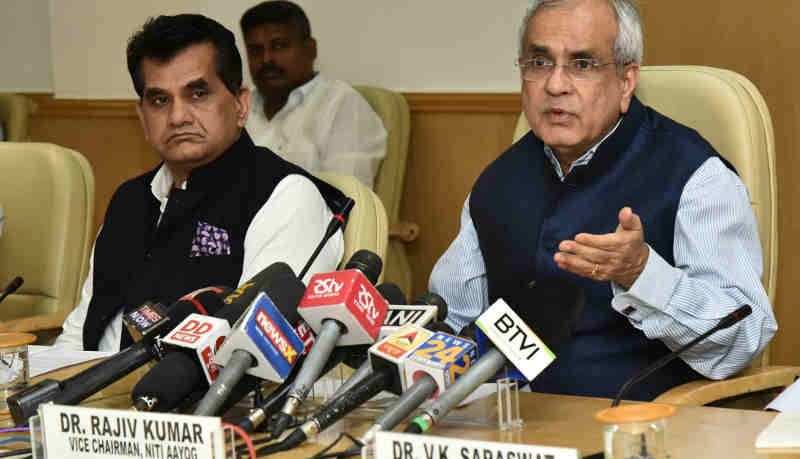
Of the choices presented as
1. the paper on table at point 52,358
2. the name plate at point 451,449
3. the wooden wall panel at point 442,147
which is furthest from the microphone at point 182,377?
the wooden wall panel at point 442,147

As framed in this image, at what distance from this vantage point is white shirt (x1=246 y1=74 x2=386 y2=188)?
15.1 feet

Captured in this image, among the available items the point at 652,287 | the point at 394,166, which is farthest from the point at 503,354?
the point at 394,166

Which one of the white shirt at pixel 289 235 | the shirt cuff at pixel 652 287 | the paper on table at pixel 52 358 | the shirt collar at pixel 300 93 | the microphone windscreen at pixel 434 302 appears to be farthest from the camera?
the shirt collar at pixel 300 93

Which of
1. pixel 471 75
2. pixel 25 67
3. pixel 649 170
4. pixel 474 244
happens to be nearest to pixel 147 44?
pixel 474 244

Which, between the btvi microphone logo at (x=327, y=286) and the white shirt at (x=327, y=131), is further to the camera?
the white shirt at (x=327, y=131)

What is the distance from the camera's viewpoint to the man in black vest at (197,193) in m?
2.40

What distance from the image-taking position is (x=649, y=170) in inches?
79.9

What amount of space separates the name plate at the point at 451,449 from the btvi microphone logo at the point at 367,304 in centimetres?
28

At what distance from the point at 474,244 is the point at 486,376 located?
3.36ft

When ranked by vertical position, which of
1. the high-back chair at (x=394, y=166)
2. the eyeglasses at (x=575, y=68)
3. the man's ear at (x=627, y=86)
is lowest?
the high-back chair at (x=394, y=166)

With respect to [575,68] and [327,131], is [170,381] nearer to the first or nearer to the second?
[575,68]

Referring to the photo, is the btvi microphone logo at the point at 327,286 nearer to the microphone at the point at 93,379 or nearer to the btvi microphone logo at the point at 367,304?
the btvi microphone logo at the point at 367,304

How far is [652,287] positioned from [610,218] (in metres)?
0.30

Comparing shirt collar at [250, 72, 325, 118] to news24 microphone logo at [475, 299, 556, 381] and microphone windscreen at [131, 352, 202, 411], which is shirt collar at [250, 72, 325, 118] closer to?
microphone windscreen at [131, 352, 202, 411]
